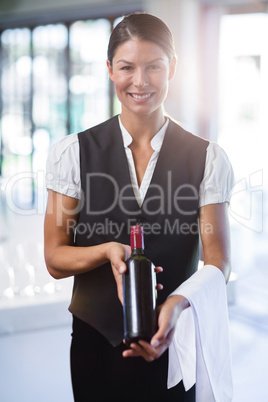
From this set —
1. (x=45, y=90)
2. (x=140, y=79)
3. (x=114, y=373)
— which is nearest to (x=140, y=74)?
(x=140, y=79)

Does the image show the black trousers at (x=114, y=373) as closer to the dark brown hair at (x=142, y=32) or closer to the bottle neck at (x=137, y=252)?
the bottle neck at (x=137, y=252)

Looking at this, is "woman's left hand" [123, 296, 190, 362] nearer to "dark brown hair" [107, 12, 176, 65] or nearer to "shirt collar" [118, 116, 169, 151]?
"shirt collar" [118, 116, 169, 151]

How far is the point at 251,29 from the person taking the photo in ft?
12.0

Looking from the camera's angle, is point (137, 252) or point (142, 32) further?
point (142, 32)

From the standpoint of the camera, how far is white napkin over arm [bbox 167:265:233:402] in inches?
40.6

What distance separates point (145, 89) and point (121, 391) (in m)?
0.72

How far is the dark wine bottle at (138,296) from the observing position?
884mm

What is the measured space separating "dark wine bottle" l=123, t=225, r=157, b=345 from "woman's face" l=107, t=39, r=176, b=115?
0.33 meters

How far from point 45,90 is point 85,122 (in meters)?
0.66

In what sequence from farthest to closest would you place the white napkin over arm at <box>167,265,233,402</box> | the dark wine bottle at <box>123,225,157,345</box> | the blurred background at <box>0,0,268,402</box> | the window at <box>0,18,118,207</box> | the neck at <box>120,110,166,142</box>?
the window at <box>0,18,118,207</box> < the blurred background at <box>0,0,268,402</box> < the neck at <box>120,110,166,142</box> < the white napkin over arm at <box>167,265,233,402</box> < the dark wine bottle at <box>123,225,157,345</box>

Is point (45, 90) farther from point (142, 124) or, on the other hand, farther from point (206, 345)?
point (206, 345)

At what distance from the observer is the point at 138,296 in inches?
34.9

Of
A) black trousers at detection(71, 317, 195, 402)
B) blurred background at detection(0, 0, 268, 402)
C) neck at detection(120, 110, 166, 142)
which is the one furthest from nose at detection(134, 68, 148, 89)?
blurred background at detection(0, 0, 268, 402)

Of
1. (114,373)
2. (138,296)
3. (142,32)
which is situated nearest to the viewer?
(138,296)
